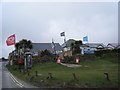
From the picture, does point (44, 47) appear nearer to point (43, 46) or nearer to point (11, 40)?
point (43, 46)

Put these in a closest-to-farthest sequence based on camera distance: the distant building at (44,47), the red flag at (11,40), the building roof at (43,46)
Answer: the red flag at (11,40)
the distant building at (44,47)
the building roof at (43,46)

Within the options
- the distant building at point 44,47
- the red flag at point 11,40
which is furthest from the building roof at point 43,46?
the red flag at point 11,40

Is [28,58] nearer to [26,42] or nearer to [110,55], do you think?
[26,42]

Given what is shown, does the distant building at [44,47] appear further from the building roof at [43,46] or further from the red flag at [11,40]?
the red flag at [11,40]

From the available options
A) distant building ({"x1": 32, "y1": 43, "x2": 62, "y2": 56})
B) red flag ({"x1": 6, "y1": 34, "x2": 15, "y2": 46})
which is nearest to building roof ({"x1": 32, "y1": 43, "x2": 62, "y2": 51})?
distant building ({"x1": 32, "y1": 43, "x2": 62, "y2": 56})

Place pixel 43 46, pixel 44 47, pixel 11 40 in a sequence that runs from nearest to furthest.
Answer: pixel 11 40 → pixel 44 47 → pixel 43 46

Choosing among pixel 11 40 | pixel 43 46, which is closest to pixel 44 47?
pixel 43 46

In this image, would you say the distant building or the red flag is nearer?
the red flag

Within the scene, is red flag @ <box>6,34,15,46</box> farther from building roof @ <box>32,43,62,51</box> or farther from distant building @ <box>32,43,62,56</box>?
building roof @ <box>32,43,62,51</box>

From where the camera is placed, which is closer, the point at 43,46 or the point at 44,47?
the point at 44,47

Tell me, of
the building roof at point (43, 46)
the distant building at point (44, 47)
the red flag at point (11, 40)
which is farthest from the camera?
the building roof at point (43, 46)

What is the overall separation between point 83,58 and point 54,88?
3247cm

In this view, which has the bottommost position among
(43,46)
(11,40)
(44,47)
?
(44,47)

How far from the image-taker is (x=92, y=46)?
72.3 m
